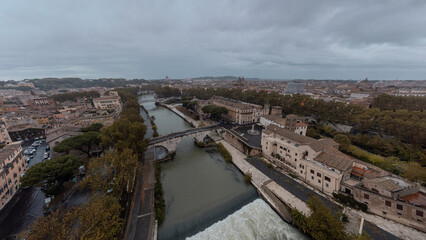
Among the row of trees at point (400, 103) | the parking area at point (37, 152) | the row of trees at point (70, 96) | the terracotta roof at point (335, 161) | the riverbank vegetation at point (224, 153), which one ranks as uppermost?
the row of trees at point (70, 96)

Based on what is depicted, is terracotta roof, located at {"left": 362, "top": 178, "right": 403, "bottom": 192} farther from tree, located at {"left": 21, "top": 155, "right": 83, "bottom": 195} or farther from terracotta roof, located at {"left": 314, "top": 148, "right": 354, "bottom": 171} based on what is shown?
tree, located at {"left": 21, "top": 155, "right": 83, "bottom": 195}

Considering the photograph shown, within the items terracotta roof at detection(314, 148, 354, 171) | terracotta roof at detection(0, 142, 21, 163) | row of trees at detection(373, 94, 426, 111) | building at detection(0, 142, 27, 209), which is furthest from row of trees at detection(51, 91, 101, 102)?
row of trees at detection(373, 94, 426, 111)

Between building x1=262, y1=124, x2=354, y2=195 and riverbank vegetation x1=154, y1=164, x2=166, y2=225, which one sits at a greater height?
building x1=262, y1=124, x2=354, y2=195

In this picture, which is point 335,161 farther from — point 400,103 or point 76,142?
point 400,103

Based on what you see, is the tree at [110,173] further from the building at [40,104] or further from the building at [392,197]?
the building at [40,104]

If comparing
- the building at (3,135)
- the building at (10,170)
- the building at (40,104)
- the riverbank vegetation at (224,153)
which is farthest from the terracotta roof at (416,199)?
the building at (40,104)

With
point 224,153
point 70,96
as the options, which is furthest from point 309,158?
point 70,96

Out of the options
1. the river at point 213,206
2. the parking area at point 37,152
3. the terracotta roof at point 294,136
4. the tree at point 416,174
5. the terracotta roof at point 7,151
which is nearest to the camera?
the river at point 213,206

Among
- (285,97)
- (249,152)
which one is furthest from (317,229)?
(285,97)
